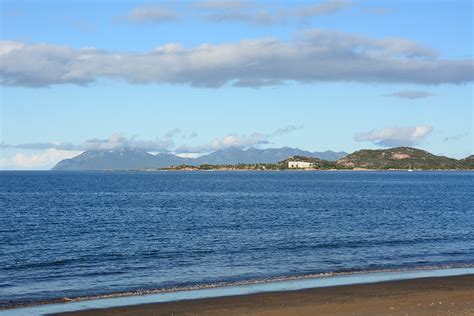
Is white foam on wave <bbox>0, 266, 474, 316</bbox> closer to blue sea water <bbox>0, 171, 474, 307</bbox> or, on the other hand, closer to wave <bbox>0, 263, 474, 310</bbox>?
wave <bbox>0, 263, 474, 310</bbox>

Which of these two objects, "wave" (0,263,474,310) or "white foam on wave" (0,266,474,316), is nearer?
"white foam on wave" (0,266,474,316)

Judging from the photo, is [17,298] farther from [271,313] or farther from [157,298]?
[271,313]

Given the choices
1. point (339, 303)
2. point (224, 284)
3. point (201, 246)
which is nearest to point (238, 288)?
point (224, 284)

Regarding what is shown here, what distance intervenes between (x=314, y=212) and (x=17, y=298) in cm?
6028

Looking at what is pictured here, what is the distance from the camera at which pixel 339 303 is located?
28.7m

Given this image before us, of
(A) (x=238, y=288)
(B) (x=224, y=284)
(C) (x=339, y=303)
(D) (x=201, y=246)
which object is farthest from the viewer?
(D) (x=201, y=246)

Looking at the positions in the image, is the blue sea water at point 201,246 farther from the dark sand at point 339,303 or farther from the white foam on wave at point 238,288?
the dark sand at point 339,303

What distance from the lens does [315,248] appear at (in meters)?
50.5

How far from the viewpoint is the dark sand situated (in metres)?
26.8

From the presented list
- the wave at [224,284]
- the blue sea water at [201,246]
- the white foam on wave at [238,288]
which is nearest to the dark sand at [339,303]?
the white foam on wave at [238,288]

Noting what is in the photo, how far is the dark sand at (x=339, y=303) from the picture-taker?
2678 cm

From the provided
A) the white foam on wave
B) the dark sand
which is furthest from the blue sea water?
the dark sand

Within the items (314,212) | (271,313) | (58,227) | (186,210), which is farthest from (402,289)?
(186,210)

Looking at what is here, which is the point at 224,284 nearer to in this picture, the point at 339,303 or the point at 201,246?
the point at 339,303
